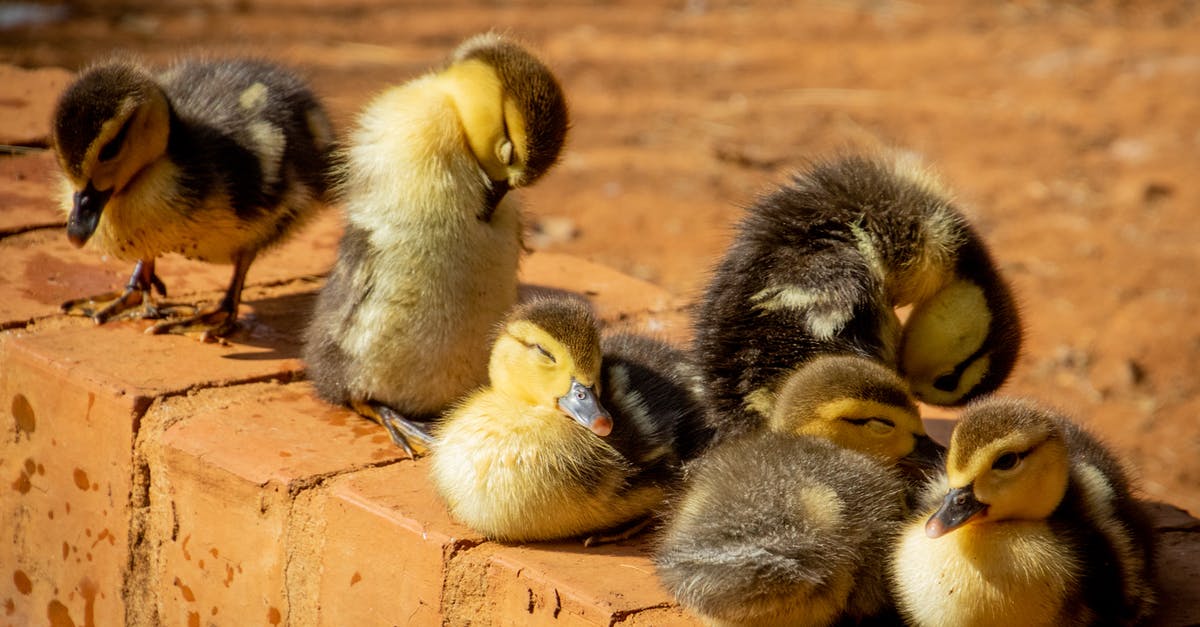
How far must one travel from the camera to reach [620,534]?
131 inches

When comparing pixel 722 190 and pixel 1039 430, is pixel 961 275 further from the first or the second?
pixel 722 190

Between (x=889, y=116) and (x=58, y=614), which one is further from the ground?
(x=889, y=116)

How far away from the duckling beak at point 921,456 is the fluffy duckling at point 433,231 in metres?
1.16

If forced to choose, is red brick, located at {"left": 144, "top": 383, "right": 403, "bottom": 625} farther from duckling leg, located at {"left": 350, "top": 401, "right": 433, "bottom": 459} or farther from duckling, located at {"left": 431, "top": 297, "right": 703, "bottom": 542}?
duckling, located at {"left": 431, "top": 297, "right": 703, "bottom": 542}

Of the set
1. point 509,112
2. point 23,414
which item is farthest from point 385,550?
point 23,414

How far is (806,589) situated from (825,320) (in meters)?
0.87

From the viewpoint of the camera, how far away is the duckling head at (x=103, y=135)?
13.3 feet

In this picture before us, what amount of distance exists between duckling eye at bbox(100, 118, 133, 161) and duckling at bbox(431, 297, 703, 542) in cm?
134

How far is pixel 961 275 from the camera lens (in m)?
3.72

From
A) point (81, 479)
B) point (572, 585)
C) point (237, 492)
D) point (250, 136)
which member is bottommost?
point (81, 479)

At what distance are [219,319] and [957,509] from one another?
241 cm

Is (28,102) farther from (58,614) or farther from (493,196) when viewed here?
(493,196)

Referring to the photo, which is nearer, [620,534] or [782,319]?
[620,534]

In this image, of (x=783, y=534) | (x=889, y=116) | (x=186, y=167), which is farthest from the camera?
(x=889, y=116)
